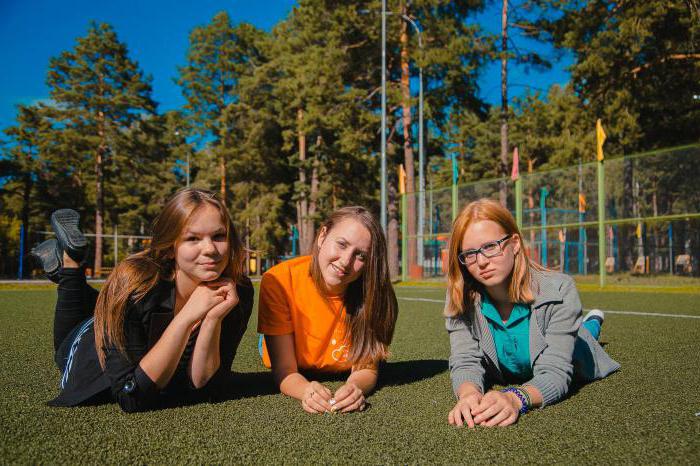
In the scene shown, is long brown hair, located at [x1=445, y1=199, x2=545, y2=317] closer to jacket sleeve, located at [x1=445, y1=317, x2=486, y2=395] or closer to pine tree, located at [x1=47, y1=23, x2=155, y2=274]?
jacket sleeve, located at [x1=445, y1=317, x2=486, y2=395]

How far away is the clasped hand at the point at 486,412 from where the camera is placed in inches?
87.8

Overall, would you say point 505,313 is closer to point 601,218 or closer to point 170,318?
point 170,318

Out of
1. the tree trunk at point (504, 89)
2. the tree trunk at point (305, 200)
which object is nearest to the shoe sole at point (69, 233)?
the tree trunk at point (504, 89)

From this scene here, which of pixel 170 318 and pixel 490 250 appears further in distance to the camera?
pixel 490 250

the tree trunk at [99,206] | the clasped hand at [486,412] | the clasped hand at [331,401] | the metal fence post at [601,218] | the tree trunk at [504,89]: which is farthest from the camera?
the tree trunk at [99,206]

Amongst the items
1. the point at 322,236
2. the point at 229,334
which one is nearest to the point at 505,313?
the point at 322,236

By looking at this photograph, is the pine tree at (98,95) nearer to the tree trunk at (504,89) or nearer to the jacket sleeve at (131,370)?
the tree trunk at (504,89)

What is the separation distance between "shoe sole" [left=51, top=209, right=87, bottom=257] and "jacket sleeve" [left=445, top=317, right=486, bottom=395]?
199 cm

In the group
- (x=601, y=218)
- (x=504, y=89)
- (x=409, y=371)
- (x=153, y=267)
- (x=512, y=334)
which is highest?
(x=504, y=89)

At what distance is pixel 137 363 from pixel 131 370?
0.14ft

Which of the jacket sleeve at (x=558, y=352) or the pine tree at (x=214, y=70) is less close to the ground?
the pine tree at (x=214, y=70)

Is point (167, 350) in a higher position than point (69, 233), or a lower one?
lower

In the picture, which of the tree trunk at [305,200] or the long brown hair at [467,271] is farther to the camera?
the tree trunk at [305,200]

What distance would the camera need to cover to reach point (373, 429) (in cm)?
223
